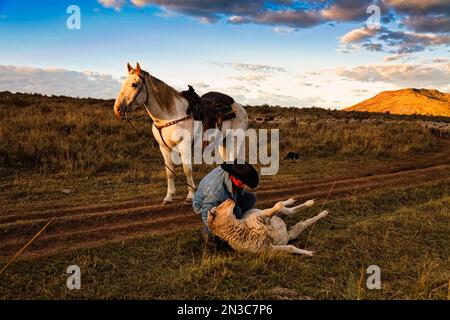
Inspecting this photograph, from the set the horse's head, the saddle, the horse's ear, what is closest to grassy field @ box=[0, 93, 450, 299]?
the saddle

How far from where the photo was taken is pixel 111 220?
805 cm

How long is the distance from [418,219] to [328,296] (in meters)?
4.20

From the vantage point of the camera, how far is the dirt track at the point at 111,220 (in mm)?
6708

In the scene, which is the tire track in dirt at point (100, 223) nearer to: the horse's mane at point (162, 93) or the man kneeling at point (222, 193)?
the man kneeling at point (222, 193)

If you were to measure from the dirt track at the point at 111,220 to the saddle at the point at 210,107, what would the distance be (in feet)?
6.54

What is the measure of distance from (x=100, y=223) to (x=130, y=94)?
2650mm

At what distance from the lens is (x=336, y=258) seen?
6035 mm

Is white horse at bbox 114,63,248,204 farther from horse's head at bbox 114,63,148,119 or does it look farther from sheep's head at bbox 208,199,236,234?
sheep's head at bbox 208,199,236,234

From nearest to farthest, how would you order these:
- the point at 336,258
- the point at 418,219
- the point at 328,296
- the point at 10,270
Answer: the point at 328,296, the point at 10,270, the point at 336,258, the point at 418,219

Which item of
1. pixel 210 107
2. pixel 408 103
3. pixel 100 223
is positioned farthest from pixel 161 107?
pixel 408 103

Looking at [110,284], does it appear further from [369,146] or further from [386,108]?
[386,108]

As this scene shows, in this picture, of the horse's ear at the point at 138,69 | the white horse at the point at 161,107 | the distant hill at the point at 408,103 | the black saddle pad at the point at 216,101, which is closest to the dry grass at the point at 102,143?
the white horse at the point at 161,107

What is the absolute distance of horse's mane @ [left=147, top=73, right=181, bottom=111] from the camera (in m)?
8.82
